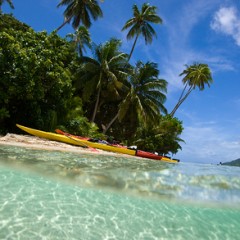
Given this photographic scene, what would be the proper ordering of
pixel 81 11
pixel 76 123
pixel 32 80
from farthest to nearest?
pixel 81 11 < pixel 76 123 < pixel 32 80

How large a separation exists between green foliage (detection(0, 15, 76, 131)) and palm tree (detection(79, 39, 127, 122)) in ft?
14.1

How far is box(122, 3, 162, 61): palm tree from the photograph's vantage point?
30688 mm

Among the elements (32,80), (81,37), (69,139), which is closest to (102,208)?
(69,139)

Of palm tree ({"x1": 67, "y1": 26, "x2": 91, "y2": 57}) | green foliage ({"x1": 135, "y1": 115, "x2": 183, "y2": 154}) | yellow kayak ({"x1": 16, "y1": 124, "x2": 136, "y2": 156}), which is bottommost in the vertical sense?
yellow kayak ({"x1": 16, "y1": 124, "x2": 136, "y2": 156})

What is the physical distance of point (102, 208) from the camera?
4.95 meters

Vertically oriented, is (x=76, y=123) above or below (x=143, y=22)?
below

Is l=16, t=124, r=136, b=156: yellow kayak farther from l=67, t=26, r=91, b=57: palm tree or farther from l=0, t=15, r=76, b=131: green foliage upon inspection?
l=67, t=26, r=91, b=57: palm tree

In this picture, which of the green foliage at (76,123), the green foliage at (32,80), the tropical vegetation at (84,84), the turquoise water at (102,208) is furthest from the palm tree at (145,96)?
the turquoise water at (102,208)

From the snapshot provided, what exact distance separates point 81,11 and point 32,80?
56.6 feet

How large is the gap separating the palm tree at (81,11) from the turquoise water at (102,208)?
85.0 feet

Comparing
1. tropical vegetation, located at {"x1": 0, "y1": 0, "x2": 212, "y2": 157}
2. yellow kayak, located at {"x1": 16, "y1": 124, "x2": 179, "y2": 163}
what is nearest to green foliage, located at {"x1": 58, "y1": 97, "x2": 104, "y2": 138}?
tropical vegetation, located at {"x1": 0, "y1": 0, "x2": 212, "y2": 157}

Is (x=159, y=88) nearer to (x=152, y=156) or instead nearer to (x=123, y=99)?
(x=123, y=99)

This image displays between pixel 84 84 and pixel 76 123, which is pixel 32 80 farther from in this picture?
pixel 84 84

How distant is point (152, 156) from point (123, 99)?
9063 millimetres
